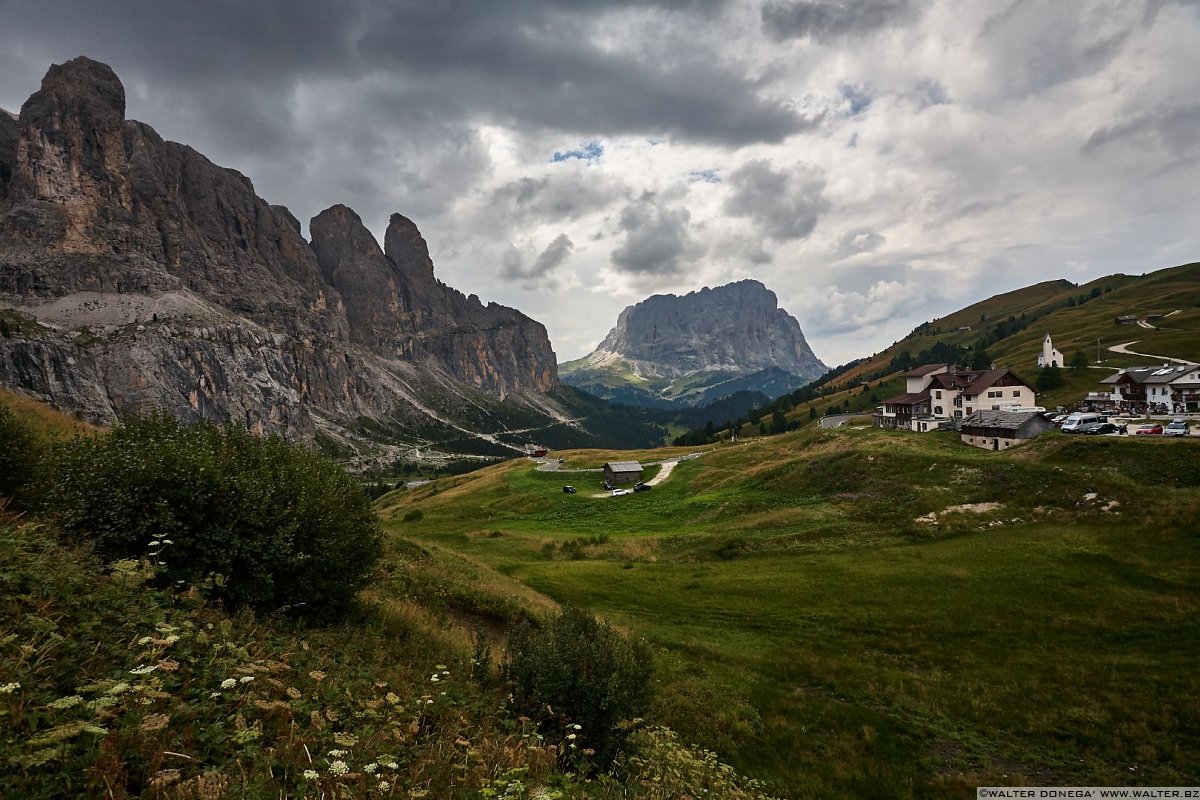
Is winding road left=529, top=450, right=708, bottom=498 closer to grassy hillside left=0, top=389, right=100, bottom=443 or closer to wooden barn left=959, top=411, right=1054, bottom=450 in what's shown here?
wooden barn left=959, top=411, right=1054, bottom=450

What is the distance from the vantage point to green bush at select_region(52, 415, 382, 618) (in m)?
11.8

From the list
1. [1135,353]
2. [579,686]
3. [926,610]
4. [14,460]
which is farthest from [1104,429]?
[1135,353]

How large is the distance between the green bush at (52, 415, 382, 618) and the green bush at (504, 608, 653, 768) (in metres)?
6.16

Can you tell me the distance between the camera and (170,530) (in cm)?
1201

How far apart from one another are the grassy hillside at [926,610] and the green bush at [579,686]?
721 centimetres

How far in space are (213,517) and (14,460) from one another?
277 inches

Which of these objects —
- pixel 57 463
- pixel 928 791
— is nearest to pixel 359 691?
pixel 57 463

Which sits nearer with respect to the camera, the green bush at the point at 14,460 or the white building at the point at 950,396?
the green bush at the point at 14,460

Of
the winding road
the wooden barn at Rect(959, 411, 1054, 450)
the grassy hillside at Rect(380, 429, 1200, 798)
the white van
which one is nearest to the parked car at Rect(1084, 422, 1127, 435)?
the white van

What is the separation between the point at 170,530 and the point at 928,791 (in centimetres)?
2322

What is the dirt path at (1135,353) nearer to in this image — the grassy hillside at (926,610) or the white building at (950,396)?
the white building at (950,396)

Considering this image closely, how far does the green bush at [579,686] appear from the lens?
12.2 m

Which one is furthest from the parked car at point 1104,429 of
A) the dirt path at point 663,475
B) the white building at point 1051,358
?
the white building at point 1051,358

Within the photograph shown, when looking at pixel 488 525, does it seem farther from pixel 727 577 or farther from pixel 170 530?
pixel 170 530
